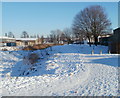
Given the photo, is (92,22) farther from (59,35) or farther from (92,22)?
(59,35)

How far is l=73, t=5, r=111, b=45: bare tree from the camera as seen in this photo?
126 feet

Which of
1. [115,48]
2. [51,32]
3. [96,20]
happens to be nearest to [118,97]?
[115,48]

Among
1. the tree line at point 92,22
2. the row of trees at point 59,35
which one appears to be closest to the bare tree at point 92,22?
the tree line at point 92,22

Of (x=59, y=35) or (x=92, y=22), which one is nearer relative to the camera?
(x=92, y=22)

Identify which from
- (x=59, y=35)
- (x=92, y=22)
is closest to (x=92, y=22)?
(x=92, y=22)

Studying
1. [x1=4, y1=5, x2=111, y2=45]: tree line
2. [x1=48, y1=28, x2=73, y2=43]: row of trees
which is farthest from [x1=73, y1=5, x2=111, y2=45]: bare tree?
[x1=48, y1=28, x2=73, y2=43]: row of trees

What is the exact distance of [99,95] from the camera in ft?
17.3

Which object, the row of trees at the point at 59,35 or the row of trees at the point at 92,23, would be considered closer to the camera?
the row of trees at the point at 92,23

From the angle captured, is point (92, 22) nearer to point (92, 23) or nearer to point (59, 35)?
point (92, 23)

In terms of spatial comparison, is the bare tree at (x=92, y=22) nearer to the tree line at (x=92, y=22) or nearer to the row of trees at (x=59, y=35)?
the tree line at (x=92, y=22)

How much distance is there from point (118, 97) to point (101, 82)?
1.83m

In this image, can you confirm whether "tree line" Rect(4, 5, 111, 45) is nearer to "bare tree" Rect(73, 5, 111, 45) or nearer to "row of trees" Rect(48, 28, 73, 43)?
"bare tree" Rect(73, 5, 111, 45)

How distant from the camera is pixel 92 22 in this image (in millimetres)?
39656

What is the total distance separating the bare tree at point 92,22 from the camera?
126 ft
